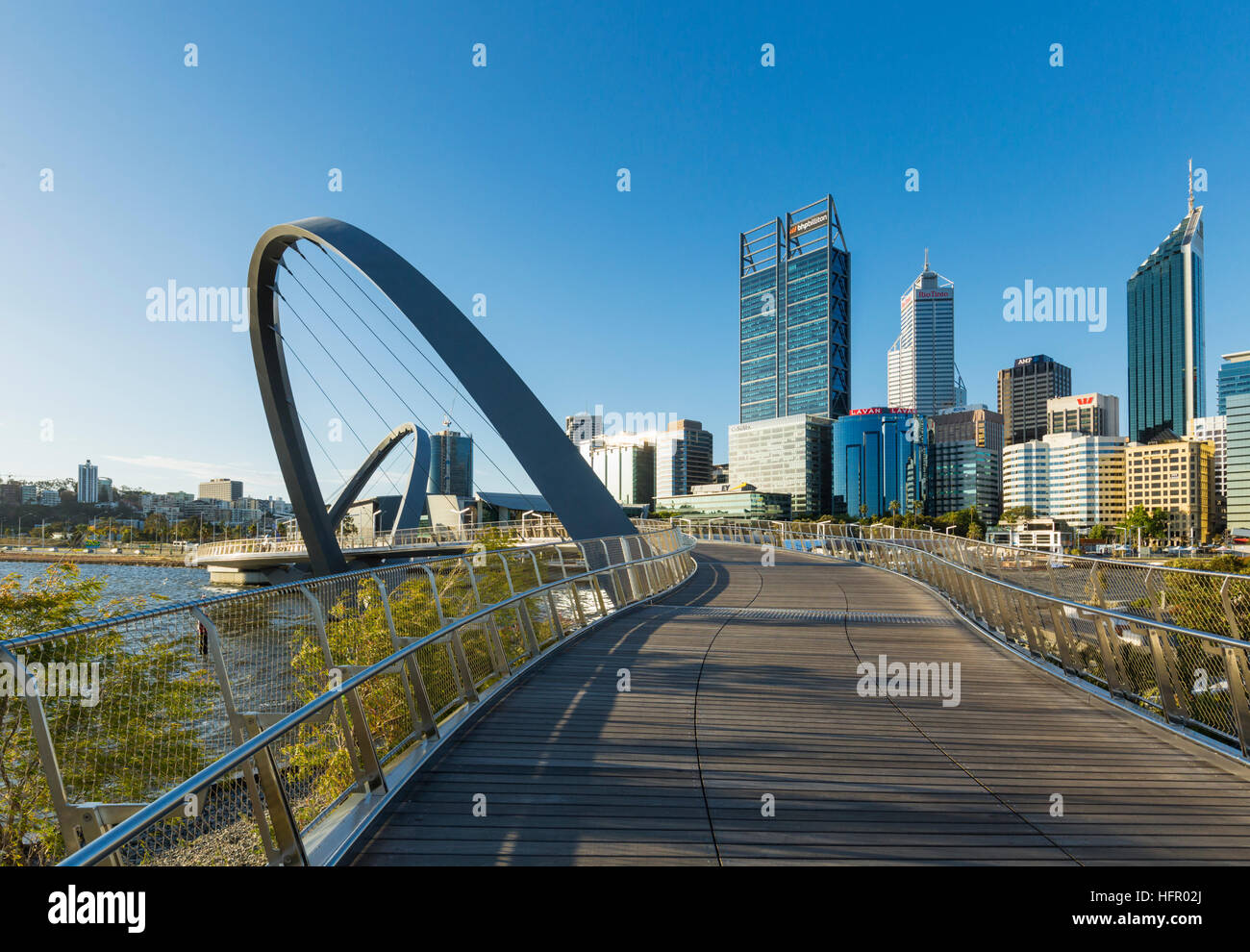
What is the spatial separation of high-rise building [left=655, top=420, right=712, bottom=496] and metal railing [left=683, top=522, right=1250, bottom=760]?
17657 cm

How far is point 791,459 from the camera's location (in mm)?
160000

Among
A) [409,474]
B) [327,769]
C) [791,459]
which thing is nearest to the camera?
[327,769]

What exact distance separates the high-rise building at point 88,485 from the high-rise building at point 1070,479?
16849cm

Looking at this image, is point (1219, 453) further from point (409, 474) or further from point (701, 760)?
point (701, 760)

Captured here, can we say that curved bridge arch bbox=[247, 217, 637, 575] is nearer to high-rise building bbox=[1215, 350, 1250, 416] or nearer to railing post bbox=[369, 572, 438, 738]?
railing post bbox=[369, 572, 438, 738]

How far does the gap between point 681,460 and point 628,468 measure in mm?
13835

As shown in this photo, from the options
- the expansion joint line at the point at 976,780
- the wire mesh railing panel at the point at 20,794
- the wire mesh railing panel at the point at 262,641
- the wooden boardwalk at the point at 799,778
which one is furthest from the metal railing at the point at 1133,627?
the wire mesh railing panel at the point at 20,794

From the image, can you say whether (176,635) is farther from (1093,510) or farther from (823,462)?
(1093,510)

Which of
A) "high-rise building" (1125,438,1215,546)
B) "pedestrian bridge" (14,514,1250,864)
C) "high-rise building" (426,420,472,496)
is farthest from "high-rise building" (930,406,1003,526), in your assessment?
"pedestrian bridge" (14,514,1250,864)

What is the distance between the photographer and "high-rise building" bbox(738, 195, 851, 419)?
174 m

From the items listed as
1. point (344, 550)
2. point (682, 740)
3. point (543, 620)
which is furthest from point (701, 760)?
point (344, 550)

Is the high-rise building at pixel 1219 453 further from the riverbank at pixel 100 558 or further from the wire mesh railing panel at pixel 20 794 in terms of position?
the wire mesh railing panel at pixel 20 794

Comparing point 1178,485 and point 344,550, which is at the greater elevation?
point 1178,485

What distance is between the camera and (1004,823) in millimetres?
3861
